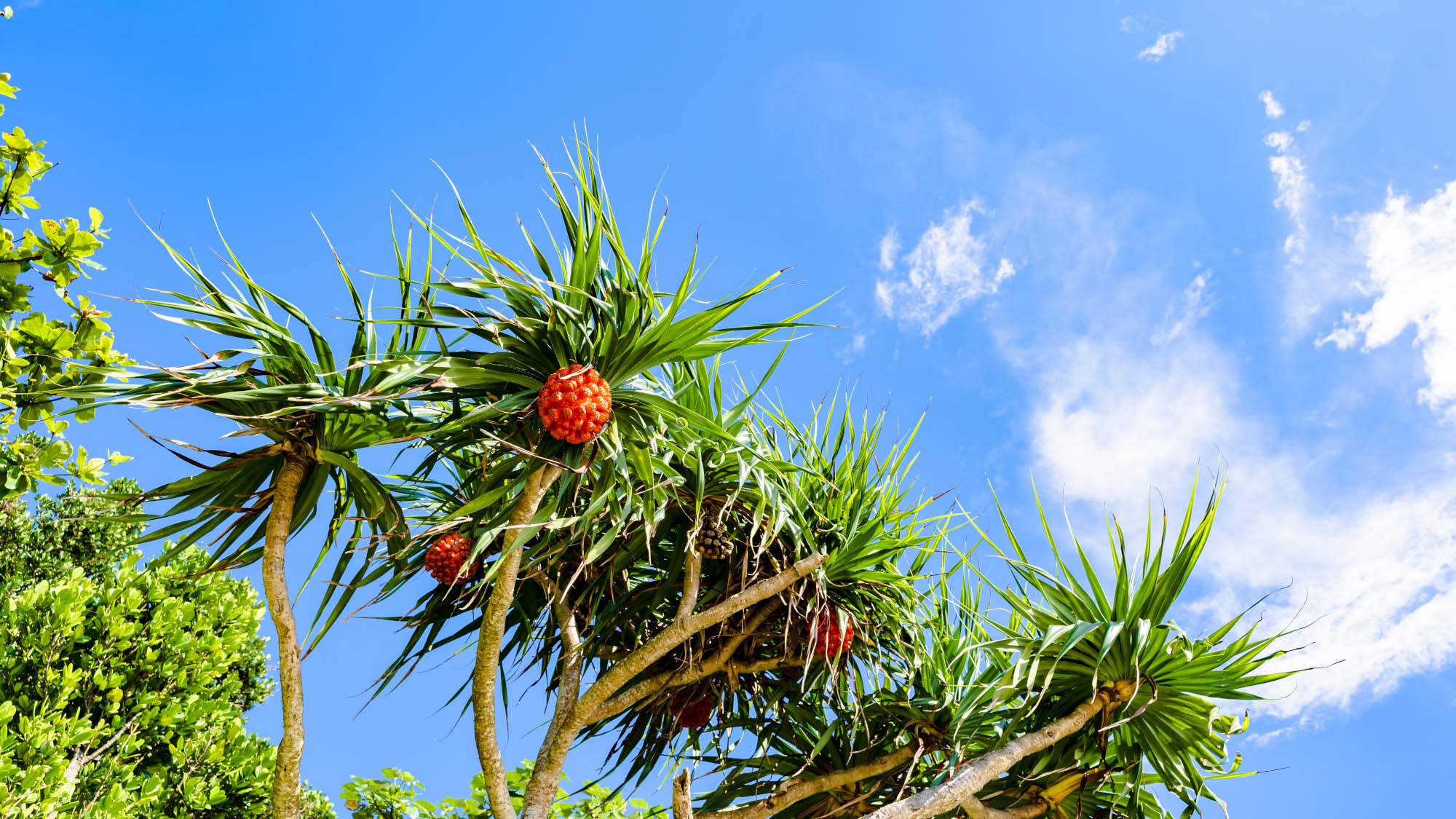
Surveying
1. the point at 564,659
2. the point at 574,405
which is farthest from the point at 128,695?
the point at 574,405

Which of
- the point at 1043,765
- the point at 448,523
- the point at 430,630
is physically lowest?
the point at 1043,765

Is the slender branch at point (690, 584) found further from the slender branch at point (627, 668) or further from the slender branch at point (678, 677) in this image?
the slender branch at point (678, 677)

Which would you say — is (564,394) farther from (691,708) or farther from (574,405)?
(691,708)

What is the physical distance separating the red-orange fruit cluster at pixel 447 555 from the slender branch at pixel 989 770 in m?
1.81

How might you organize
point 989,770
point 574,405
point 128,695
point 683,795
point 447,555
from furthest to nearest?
point 128,695, point 447,555, point 989,770, point 574,405, point 683,795

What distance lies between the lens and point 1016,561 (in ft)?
11.4

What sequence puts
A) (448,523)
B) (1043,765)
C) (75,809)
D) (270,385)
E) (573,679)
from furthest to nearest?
(75,809)
(573,679)
(1043,765)
(270,385)
(448,523)

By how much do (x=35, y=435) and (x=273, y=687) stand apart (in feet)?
12.0

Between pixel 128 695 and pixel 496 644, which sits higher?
pixel 128 695

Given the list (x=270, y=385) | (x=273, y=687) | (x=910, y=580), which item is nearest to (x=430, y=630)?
(x=270, y=385)

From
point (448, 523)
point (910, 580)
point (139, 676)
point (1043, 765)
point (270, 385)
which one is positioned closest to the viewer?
point (448, 523)

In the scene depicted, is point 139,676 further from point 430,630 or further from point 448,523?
point 448,523

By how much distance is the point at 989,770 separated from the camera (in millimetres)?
2988

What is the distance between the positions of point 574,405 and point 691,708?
1.91 meters
